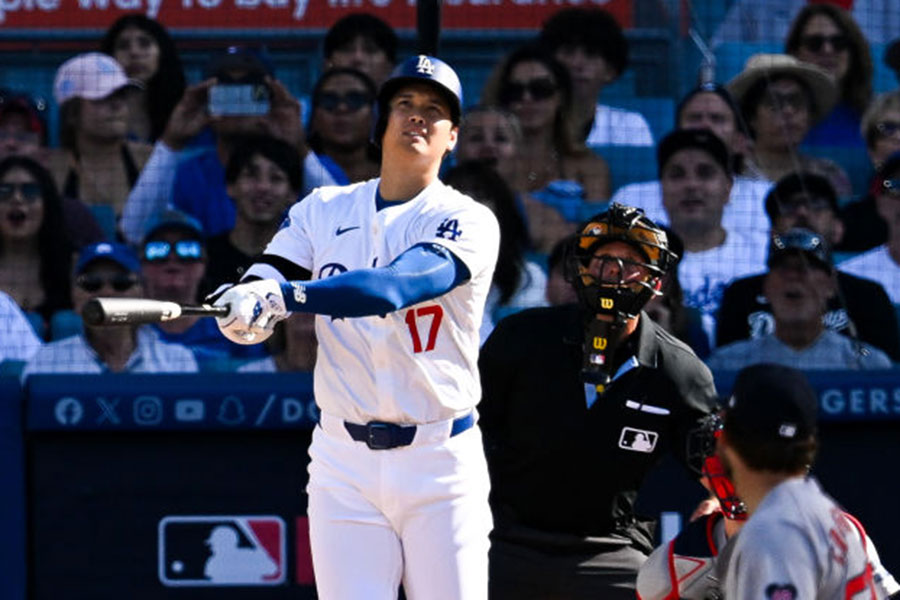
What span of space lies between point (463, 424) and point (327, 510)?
351 mm

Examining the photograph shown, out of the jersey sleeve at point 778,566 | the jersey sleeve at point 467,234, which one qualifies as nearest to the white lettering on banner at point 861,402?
the jersey sleeve at point 467,234

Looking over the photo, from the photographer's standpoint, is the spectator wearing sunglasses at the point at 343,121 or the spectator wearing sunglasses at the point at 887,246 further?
the spectator wearing sunglasses at the point at 343,121

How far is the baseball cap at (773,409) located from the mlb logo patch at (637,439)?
4.41 feet

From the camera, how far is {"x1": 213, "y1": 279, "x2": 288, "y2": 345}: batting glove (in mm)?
3102

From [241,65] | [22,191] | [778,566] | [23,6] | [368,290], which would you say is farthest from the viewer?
[23,6]

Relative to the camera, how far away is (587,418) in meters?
3.94

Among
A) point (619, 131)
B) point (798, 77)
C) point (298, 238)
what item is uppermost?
point (798, 77)

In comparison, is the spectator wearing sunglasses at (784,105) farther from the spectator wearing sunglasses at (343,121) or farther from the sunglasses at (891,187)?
the spectator wearing sunglasses at (343,121)

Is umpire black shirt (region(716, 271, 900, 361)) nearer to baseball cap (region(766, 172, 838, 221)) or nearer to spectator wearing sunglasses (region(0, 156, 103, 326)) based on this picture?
baseball cap (region(766, 172, 838, 221))

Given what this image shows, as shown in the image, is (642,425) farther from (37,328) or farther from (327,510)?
(37,328)

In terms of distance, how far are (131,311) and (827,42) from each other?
4.26 meters

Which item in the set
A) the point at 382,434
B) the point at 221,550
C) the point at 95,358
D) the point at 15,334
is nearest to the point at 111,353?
the point at 95,358

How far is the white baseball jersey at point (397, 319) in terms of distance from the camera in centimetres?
354

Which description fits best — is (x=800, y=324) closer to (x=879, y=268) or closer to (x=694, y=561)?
(x=879, y=268)
